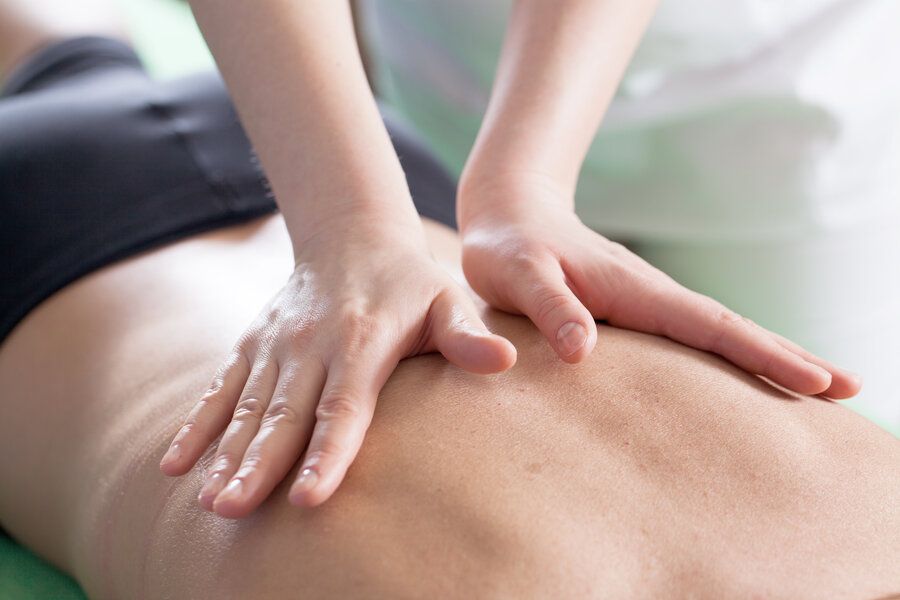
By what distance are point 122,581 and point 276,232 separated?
0.41 meters

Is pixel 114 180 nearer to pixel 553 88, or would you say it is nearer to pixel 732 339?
pixel 553 88

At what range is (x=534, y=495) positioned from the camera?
0.58 meters

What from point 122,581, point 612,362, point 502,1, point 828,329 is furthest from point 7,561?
point 828,329

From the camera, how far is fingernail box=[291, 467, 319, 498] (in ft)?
1.88

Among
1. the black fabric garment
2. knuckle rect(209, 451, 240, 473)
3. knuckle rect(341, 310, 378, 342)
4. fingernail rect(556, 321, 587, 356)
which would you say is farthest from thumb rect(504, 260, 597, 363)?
the black fabric garment

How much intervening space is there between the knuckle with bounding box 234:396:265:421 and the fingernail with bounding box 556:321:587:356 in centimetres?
21

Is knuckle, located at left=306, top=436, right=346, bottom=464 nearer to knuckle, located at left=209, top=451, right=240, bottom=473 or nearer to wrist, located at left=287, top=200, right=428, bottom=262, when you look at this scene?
knuckle, located at left=209, top=451, right=240, bottom=473

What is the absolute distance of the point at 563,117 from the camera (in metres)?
0.90

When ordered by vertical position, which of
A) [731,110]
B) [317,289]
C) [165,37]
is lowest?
[165,37]

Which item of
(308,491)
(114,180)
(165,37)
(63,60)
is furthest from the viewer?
(165,37)

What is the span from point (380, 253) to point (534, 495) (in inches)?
10.1

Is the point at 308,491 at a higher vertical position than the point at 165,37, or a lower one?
higher

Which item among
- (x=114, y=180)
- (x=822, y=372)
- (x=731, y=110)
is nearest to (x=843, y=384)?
(x=822, y=372)

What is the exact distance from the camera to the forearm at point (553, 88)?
88cm
